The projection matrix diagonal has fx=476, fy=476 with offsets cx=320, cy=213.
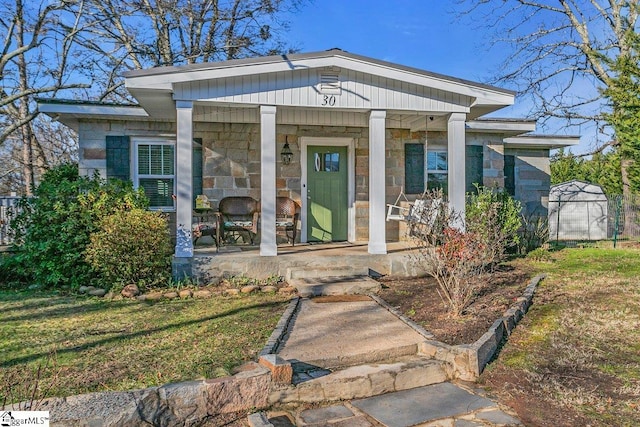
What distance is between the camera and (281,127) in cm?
874

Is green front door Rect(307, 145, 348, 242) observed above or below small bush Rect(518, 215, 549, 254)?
above

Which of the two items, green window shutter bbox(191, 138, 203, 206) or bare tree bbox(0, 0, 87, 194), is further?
bare tree bbox(0, 0, 87, 194)

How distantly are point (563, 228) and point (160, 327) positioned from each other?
1517 centimetres

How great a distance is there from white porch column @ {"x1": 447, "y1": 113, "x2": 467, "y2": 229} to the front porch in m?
1.10

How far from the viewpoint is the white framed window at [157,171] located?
8445 millimetres

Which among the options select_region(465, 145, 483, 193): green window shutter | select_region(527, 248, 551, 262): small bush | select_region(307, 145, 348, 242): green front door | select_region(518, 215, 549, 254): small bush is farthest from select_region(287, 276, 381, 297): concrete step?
select_region(518, 215, 549, 254): small bush

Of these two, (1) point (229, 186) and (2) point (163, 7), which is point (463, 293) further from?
(2) point (163, 7)

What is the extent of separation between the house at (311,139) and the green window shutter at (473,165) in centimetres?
2

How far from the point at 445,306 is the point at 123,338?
3150mm

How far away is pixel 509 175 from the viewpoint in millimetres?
10805

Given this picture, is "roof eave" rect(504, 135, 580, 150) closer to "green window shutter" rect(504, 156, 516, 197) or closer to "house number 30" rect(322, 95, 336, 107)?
"green window shutter" rect(504, 156, 516, 197)

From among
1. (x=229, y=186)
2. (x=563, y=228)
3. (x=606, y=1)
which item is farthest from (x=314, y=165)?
(x=606, y=1)

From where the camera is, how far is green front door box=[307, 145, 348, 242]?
29.7ft

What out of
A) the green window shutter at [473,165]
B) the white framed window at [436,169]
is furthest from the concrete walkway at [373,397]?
the green window shutter at [473,165]
